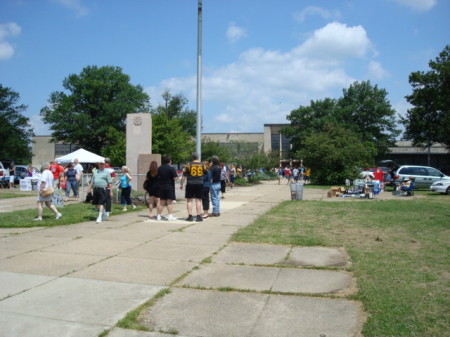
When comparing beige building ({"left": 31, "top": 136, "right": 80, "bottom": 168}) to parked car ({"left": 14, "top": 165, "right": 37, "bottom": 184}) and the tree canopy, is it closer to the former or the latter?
the tree canopy

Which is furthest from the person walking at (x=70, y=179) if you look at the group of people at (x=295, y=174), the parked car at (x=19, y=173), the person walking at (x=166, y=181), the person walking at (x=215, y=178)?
the group of people at (x=295, y=174)

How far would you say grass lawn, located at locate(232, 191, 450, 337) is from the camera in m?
4.29

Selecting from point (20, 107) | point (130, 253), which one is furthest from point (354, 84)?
point (130, 253)

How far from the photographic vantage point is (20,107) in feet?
197

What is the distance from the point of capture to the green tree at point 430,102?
145ft

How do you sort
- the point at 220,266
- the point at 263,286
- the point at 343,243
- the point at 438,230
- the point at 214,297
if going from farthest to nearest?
the point at 438,230 → the point at 343,243 → the point at 220,266 → the point at 263,286 → the point at 214,297

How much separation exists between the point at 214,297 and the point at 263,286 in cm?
77

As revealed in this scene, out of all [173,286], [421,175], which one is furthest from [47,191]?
[421,175]

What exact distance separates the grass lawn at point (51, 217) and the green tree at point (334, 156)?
70.0ft

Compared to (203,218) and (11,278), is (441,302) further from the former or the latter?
(203,218)

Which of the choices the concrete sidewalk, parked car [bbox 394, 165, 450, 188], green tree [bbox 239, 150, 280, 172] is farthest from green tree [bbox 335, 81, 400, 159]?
the concrete sidewalk

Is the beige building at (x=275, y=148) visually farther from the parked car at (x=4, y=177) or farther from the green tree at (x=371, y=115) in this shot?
the parked car at (x=4, y=177)

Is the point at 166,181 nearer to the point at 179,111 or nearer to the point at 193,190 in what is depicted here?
the point at 193,190

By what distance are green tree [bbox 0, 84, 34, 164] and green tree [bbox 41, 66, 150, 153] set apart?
12.3 ft
